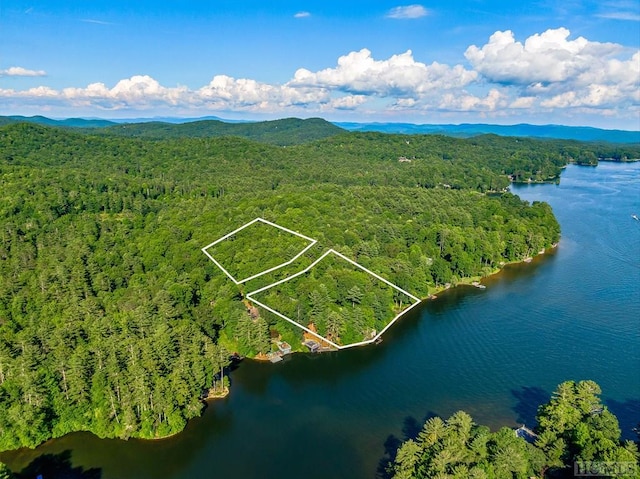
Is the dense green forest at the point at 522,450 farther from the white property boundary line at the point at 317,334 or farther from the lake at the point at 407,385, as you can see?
the white property boundary line at the point at 317,334

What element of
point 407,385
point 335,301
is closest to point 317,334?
point 335,301

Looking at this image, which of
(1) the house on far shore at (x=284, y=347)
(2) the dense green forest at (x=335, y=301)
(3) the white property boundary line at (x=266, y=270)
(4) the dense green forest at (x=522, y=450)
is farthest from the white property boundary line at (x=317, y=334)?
→ (4) the dense green forest at (x=522, y=450)

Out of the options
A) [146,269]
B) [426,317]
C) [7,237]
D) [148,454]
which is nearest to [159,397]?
[148,454]

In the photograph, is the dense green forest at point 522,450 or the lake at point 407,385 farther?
the lake at point 407,385

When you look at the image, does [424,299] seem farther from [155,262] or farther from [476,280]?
[155,262]

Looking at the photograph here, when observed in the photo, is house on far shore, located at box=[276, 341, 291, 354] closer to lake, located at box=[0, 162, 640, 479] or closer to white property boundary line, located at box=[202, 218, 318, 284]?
lake, located at box=[0, 162, 640, 479]

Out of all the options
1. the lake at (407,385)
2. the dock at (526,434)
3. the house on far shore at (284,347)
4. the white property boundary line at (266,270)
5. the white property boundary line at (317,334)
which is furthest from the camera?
the white property boundary line at (266,270)
